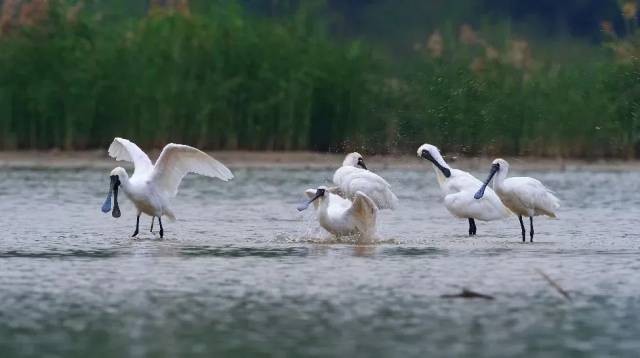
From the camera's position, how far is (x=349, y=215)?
1744cm

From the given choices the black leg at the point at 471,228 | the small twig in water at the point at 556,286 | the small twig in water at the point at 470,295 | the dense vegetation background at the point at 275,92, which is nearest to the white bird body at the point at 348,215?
the black leg at the point at 471,228

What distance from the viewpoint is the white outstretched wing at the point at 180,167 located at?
18.6m

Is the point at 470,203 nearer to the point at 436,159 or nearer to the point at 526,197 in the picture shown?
the point at 526,197

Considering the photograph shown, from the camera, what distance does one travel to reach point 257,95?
3272cm

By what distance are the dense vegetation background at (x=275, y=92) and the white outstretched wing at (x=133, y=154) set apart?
12.1 m

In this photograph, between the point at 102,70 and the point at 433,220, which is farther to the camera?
the point at 102,70

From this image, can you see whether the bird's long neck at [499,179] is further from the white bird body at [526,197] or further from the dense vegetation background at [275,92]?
the dense vegetation background at [275,92]

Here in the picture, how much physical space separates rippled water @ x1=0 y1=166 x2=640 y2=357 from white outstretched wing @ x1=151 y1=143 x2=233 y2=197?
1.74ft

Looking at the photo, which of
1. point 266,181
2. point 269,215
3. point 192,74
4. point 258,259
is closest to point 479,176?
point 266,181

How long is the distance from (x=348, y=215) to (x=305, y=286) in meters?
3.27

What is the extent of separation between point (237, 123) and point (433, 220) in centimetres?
1199

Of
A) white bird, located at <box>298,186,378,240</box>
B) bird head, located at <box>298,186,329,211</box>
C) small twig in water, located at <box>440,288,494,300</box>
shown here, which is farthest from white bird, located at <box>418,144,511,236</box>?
small twig in water, located at <box>440,288,494,300</box>

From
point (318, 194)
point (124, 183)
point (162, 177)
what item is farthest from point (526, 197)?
Answer: point (124, 183)

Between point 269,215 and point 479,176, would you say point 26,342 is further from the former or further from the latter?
point 479,176
